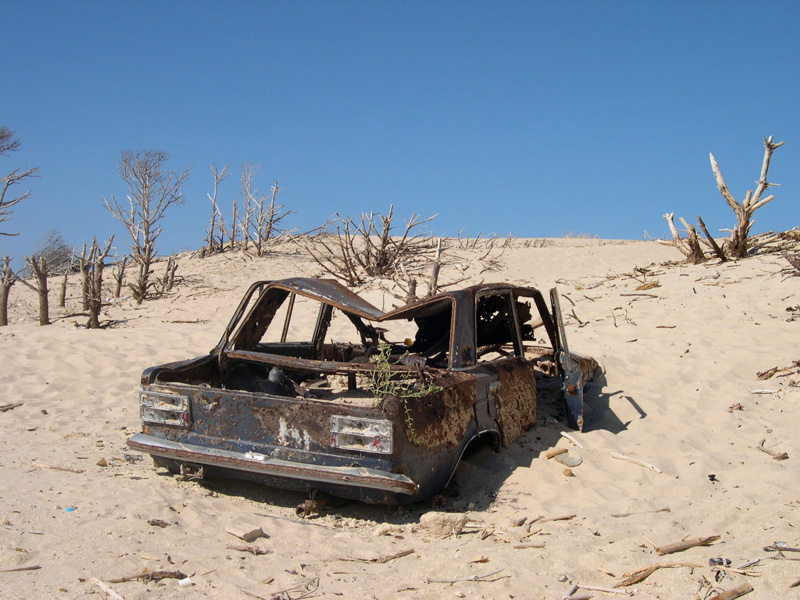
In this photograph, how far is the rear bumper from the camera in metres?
3.66

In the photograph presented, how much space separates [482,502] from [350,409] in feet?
3.99

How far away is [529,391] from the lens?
5.41 metres

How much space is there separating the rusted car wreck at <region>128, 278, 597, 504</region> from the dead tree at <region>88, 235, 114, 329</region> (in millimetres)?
7923

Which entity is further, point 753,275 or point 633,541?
point 753,275

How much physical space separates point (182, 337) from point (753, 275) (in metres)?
9.92

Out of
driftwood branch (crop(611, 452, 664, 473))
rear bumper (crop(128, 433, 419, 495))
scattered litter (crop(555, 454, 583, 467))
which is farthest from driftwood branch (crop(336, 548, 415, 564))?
driftwood branch (crop(611, 452, 664, 473))

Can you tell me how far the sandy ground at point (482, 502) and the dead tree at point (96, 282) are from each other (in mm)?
2999

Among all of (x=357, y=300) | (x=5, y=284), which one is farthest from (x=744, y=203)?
(x=5, y=284)

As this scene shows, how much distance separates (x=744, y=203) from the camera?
533 inches

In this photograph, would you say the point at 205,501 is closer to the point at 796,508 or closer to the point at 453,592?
the point at 453,592

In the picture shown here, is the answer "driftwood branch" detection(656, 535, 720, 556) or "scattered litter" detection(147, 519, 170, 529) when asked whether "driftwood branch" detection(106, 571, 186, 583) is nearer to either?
"scattered litter" detection(147, 519, 170, 529)

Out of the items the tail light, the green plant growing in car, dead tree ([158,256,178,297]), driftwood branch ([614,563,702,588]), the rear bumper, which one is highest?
dead tree ([158,256,178,297])

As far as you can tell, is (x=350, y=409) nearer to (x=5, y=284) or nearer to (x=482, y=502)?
(x=482, y=502)

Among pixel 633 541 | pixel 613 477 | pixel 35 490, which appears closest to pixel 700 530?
pixel 633 541
